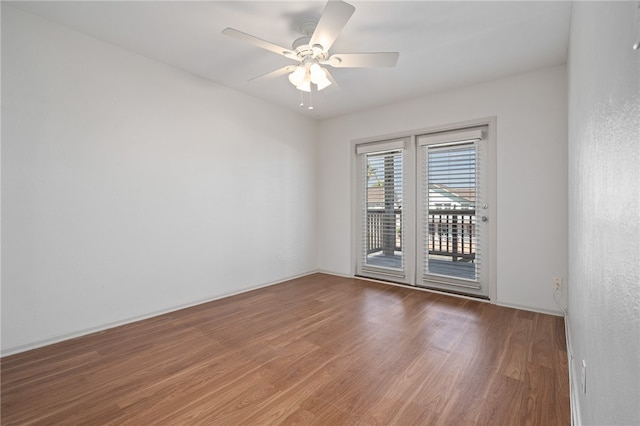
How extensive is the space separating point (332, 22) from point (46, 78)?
2.25m

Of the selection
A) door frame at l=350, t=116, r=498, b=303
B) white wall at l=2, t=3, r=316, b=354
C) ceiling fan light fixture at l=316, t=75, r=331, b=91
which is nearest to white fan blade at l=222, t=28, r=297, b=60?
ceiling fan light fixture at l=316, t=75, r=331, b=91

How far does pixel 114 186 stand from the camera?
2.64m

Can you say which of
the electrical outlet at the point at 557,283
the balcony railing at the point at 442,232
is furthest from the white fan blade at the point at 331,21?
the electrical outlet at the point at 557,283

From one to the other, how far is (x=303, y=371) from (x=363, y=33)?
2600 mm

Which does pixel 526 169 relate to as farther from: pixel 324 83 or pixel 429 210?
pixel 324 83

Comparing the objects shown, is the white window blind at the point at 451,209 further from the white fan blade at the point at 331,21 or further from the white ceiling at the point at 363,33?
the white fan blade at the point at 331,21

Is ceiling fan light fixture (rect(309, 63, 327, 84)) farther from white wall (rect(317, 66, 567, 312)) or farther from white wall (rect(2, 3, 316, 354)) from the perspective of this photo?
white wall (rect(317, 66, 567, 312))

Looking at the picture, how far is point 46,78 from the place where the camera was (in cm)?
228

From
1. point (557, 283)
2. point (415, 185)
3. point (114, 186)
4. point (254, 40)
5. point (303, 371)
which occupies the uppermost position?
point (254, 40)

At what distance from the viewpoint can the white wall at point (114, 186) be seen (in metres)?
2.18

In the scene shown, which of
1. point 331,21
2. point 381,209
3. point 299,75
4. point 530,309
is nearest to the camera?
point 331,21

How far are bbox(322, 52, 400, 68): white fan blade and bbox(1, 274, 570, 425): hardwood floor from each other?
218 centimetres

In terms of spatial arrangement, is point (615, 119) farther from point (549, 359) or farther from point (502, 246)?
point (502, 246)

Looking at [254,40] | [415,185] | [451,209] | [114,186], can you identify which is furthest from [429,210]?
[114,186]
